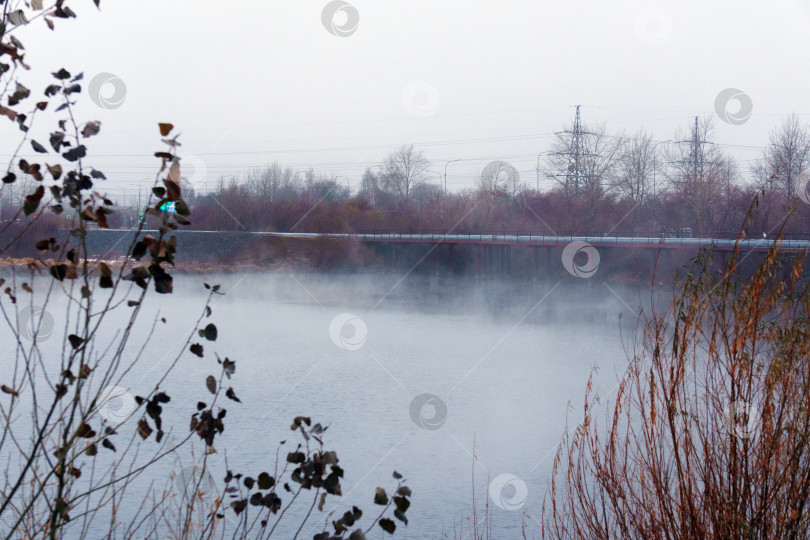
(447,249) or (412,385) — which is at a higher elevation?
(447,249)

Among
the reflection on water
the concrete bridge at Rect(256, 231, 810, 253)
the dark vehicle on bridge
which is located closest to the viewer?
the reflection on water

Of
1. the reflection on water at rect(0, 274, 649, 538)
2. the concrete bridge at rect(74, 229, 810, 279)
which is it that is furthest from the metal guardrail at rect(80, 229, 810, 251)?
the reflection on water at rect(0, 274, 649, 538)

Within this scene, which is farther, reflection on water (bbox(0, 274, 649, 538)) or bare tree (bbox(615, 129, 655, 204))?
bare tree (bbox(615, 129, 655, 204))

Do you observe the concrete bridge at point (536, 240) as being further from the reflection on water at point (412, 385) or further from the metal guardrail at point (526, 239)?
the reflection on water at point (412, 385)

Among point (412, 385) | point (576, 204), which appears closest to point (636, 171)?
point (576, 204)

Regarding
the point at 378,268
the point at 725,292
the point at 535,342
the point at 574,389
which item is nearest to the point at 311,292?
the point at 378,268

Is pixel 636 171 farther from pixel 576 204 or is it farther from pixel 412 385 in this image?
pixel 412 385

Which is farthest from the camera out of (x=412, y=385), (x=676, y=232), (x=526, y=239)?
(x=526, y=239)

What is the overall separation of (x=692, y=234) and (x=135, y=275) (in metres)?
45.3

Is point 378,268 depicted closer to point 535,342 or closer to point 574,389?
point 535,342

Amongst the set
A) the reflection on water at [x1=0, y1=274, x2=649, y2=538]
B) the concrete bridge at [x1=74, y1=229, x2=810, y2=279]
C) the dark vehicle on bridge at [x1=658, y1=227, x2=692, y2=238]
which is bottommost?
the reflection on water at [x1=0, y1=274, x2=649, y2=538]

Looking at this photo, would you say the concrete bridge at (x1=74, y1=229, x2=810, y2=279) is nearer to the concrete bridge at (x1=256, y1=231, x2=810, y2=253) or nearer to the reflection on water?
the concrete bridge at (x1=256, y1=231, x2=810, y2=253)

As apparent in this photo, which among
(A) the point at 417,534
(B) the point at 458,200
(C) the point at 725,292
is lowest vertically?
(A) the point at 417,534

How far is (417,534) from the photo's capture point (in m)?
9.43
